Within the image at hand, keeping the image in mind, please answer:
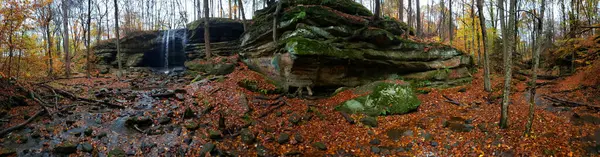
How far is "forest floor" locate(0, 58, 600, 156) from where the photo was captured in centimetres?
713

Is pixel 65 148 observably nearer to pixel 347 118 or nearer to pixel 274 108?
pixel 274 108

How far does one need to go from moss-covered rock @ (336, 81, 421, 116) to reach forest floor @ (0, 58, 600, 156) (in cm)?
43

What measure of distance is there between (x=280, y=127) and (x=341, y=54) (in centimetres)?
529

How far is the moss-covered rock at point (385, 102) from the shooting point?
10.8 m

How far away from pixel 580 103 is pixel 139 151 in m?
14.9

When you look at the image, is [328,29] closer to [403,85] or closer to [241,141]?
[403,85]

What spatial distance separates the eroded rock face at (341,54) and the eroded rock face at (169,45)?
29.6 ft

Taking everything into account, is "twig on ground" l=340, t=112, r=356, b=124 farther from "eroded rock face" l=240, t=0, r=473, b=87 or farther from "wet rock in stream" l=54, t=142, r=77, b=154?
"wet rock in stream" l=54, t=142, r=77, b=154

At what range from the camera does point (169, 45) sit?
27109mm

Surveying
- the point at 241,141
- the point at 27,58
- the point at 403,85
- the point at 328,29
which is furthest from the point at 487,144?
the point at 27,58

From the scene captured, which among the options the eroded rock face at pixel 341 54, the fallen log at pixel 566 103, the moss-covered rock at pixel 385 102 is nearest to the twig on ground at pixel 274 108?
the eroded rock face at pixel 341 54

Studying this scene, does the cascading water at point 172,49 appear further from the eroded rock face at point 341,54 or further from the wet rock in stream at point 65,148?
the wet rock in stream at point 65,148

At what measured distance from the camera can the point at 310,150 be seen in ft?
26.9

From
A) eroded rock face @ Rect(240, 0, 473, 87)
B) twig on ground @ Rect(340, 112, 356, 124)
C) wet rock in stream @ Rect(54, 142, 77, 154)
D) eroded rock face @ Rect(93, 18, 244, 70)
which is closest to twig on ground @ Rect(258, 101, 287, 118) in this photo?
eroded rock face @ Rect(240, 0, 473, 87)
